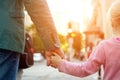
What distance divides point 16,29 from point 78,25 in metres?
16.9

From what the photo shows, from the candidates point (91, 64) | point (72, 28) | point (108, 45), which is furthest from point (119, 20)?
point (72, 28)

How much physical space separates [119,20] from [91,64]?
40 cm

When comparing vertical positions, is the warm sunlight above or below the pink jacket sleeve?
above

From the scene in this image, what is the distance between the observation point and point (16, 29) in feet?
9.53

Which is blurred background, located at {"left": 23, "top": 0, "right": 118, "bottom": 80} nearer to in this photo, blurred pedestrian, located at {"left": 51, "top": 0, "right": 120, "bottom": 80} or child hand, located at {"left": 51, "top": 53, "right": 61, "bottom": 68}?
child hand, located at {"left": 51, "top": 53, "right": 61, "bottom": 68}

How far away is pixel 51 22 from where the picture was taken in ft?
10.3

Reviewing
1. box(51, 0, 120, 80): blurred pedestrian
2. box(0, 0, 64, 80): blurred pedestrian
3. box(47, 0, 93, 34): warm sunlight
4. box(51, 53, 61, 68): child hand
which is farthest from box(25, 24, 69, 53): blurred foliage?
box(51, 0, 120, 80): blurred pedestrian

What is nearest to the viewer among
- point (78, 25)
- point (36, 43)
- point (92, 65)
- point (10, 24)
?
point (10, 24)

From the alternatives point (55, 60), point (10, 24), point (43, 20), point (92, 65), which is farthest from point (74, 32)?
point (10, 24)

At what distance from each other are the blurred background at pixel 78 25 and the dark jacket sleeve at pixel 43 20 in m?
6.30

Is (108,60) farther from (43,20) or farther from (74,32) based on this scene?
(74,32)

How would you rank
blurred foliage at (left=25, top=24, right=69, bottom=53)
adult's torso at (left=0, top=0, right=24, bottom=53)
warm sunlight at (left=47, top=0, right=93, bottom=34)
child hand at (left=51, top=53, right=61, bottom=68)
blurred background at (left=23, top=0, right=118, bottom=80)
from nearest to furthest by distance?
adult's torso at (left=0, top=0, right=24, bottom=53)
child hand at (left=51, top=53, right=61, bottom=68)
blurred background at (left=23, top=0, right=118, bottom=80)
blurred foliage at (left=25, top=24, right=69, bottom=53)
warm sunlight at (left=47, top=0, right=93, bottom=34)

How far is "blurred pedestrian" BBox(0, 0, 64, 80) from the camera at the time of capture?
2.86 metres

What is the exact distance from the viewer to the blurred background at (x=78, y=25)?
13.5 m
